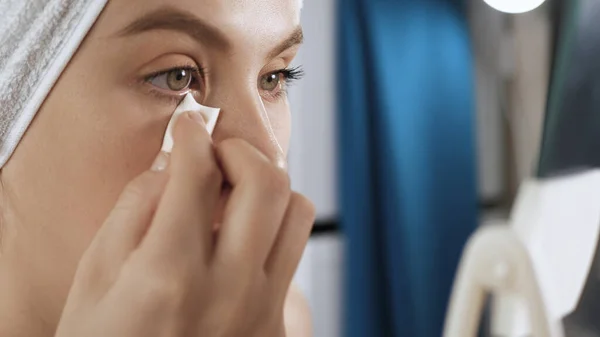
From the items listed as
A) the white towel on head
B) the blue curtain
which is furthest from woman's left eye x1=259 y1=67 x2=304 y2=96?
the blue curtain

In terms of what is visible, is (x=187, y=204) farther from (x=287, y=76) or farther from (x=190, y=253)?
(x=287, y=76)

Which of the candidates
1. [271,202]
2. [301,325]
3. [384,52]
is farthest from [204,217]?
[384,52]

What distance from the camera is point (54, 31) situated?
34cm

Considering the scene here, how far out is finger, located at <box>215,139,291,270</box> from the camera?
12.0 inches

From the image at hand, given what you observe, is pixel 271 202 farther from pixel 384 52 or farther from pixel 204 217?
pixel 384 52

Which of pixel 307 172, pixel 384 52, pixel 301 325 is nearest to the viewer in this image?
pixel 301 325

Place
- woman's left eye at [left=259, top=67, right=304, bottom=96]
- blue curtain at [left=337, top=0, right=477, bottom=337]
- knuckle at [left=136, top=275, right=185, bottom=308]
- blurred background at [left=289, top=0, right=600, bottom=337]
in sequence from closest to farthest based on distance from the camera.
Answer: knuckle at [left=136, top=275, right=185, bottom=308], woman's left eye at [left=259, top=67, right=304, bottom=96], blurred background at [left=289, top=0, right=600, bottom=337], blue curtain at [left=337, top=0, right=477, bottom=337]

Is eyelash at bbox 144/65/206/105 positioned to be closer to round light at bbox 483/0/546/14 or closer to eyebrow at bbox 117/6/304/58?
eyebrow at bbox 117/6/304/58

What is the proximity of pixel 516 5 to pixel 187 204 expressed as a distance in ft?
1.75

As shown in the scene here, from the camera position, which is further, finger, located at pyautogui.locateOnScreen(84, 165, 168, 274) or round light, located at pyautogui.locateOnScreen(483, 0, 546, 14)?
round light, located at pyautogui.locateOnScreen(483, 0, 546, 14)

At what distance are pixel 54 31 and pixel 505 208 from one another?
62cm

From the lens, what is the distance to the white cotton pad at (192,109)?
0.34m

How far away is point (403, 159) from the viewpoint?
89 centimetres

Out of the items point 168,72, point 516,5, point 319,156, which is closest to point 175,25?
point 168,72
